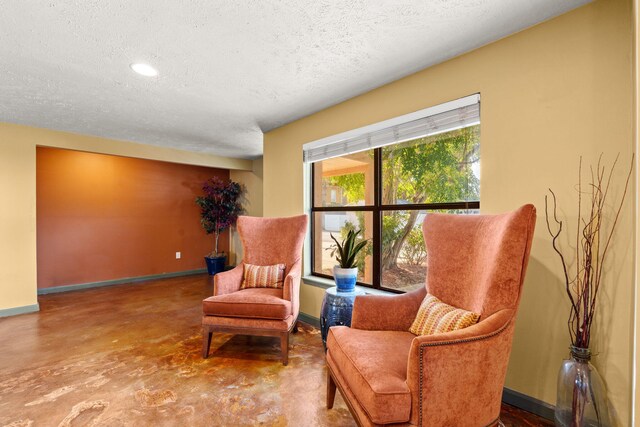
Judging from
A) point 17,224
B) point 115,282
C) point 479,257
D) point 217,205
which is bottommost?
point 115,282

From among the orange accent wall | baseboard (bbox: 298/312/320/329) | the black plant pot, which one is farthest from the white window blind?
the orange accent wall

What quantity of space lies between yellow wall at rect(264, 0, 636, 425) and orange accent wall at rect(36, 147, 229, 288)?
4.93 meters

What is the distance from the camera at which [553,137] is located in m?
1.55

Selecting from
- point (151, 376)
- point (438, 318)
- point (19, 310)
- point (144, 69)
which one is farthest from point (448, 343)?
point (19, 310)

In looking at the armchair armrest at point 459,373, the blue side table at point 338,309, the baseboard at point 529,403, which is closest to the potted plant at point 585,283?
the baseboard at point 529,403

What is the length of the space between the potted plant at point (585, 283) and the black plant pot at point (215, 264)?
499 cm

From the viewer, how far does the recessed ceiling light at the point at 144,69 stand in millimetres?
2038

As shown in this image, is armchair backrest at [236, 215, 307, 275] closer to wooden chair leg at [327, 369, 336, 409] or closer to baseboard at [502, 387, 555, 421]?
wooden chair leg at [327, 369, 336, 409]

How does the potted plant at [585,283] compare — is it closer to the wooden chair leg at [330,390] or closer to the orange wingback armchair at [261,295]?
the wooden chair leg at [330,390]

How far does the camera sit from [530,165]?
1.63m

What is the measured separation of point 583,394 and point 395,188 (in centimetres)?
172

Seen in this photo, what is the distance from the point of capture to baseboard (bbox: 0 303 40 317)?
10.6ft

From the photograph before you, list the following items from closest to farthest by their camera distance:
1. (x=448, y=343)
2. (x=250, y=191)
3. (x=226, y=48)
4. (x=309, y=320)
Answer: (x=448, y=343)
(x=226, y=48)
(x=309, y=320)
(x=250, y=191)

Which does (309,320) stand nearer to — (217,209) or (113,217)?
(217,209)
